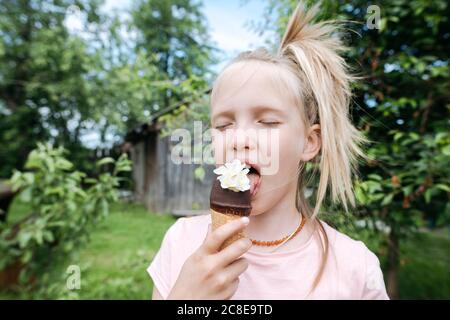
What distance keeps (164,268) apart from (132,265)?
122 centimetres

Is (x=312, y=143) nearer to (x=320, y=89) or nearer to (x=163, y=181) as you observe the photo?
(x=320, y=89)

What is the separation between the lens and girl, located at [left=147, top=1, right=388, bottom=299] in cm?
91

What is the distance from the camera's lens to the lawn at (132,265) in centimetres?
219

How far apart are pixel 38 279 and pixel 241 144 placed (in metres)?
2.29

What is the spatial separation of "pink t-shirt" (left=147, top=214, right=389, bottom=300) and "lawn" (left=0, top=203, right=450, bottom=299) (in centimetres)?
78

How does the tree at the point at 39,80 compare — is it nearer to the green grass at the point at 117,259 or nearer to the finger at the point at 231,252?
the green grass at the point at 117,259

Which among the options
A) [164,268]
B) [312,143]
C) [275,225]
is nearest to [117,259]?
[164,268]

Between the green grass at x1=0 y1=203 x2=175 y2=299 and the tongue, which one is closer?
the tongue

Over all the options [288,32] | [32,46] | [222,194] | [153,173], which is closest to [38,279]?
[222,194]

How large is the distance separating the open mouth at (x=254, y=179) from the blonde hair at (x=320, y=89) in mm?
273

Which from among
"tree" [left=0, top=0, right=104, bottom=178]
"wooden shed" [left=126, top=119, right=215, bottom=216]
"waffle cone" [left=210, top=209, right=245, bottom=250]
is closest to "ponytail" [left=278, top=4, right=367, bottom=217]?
"waffle cone" [left=210, top=209, right=245, bottom=250]

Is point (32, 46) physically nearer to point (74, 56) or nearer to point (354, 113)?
point (74, 56)

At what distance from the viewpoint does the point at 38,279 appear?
2.35 m

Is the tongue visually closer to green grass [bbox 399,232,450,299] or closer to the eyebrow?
the eyebrow
